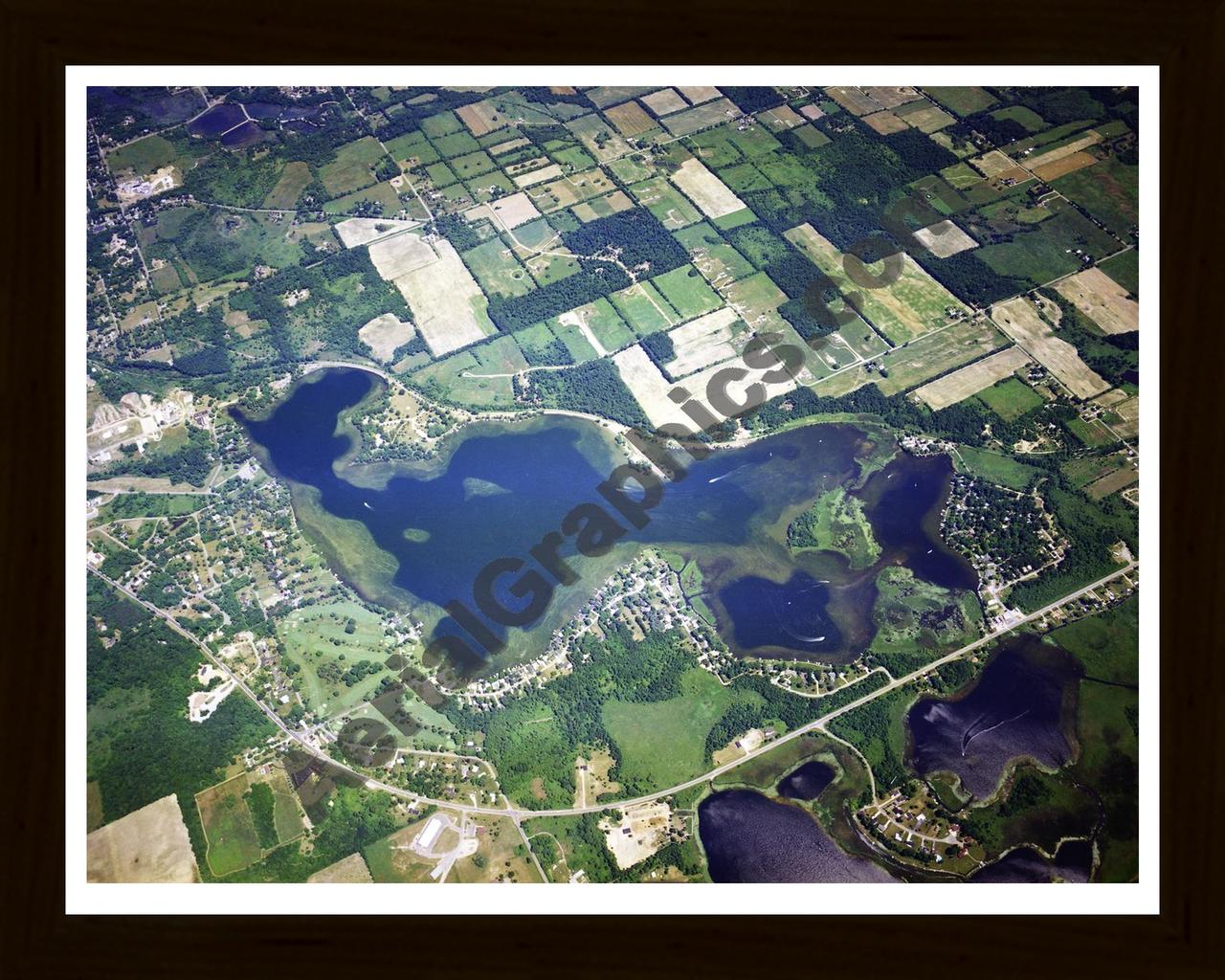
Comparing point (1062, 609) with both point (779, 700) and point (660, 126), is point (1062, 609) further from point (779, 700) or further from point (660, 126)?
point (660, 126)

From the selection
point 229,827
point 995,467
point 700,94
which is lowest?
point 229,827

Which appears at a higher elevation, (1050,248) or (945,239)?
(945,239)

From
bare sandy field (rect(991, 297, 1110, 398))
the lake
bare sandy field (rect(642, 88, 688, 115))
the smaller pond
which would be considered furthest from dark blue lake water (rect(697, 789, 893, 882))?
bare sandy field (rect(642, 88, 688, 115))

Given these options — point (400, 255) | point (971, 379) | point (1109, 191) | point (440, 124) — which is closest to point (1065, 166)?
point (1109, 191)

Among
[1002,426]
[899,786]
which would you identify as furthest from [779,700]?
[1002,426]

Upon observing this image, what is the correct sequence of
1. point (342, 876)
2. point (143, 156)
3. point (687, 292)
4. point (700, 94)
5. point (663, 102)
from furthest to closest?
point (700, 94) < point (663, 102) < point (143, 156) < point (687, 292) < point (342, 876)

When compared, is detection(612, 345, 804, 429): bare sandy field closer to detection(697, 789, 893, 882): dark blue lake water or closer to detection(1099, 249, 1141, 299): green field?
detection(1099, 249, 1141, 299): green field

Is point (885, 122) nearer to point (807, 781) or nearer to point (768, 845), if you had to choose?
point (807, 781)

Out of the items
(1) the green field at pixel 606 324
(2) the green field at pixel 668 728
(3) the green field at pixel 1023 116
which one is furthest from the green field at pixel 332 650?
(3) the green field at pixel 1023 116
